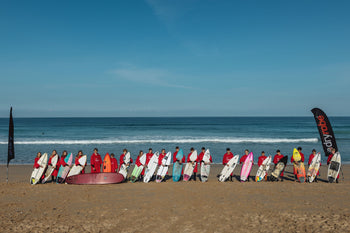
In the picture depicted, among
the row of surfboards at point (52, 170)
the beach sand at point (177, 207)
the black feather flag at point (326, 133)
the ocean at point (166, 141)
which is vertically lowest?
the ocean at point (166, 141)

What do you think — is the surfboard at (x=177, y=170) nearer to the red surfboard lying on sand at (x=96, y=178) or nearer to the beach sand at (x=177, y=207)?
the beach sand at (x=177, y=207)

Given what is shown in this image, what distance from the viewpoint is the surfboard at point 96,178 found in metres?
10.6

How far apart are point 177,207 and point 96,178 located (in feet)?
14.5

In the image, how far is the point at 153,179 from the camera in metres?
11.7

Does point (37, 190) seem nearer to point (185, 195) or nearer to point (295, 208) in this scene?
point (185, 195)

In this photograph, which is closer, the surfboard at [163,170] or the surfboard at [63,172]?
the surfboard at [63,172]

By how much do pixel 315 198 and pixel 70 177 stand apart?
29.8 ft

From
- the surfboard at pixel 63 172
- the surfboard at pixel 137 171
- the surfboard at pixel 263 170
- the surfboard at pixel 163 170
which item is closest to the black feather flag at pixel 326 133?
the surfboard at pixel 263 170

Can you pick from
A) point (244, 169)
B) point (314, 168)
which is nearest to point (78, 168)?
point (244, 169)

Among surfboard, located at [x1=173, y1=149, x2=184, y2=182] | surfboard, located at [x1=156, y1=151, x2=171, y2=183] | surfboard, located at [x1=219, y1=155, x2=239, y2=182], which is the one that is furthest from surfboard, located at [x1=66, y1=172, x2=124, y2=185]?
surfboard, located at [x1=219, y1=155, x2=239, y2=182]

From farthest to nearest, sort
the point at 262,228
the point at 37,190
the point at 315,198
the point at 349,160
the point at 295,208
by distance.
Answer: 1. the point at 349,160
2. the point at 37,190
3. the point at 315,198
4. the point at 295,208
5. the point at 262,228

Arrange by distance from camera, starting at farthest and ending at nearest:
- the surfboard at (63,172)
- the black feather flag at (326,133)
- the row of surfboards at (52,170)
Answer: the black feather flag at (326,133) → the surfboard at (63,172) → the row of surfboards at (52,170)

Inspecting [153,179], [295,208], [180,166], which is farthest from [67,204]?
[295,208]

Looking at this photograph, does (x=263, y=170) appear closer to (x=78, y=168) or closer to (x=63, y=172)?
(x=78, y=168)
